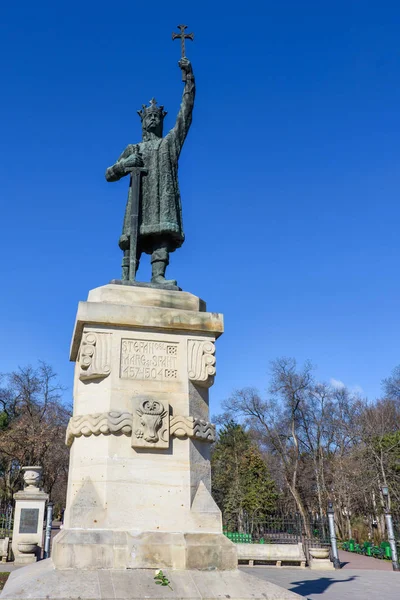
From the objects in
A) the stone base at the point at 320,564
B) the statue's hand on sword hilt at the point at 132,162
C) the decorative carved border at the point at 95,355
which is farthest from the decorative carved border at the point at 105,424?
the stone base at the point at 320,564

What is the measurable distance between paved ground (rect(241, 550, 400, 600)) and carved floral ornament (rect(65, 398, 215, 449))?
282 inches

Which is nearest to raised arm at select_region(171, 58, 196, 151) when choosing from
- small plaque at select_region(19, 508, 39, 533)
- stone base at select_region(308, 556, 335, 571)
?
small plaque at select_region(19, 508, 39, 533)

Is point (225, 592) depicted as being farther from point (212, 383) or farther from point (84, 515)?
point (212, 383)

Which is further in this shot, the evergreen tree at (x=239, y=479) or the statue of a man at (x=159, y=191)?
the evergreen tree at (x=239, y=479)

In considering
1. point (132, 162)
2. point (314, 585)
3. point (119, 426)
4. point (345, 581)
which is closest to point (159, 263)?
point (132, 162)

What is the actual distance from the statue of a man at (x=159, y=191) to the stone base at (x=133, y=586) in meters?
3.56

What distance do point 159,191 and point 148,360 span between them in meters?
2.61

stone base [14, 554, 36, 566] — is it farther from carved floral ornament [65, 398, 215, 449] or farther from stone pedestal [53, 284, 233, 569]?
carved floral ornament [65, 398, 215, 449]

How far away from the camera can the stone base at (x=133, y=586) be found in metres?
4.63

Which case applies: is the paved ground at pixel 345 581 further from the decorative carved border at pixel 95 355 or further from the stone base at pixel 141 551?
the decorative carved border at pixel 95 355

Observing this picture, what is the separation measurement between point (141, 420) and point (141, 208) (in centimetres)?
314

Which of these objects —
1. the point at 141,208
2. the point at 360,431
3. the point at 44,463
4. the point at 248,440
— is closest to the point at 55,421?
the point at 44,463

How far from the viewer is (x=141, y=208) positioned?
7.50 m

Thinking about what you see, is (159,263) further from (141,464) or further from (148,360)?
(141,464)
